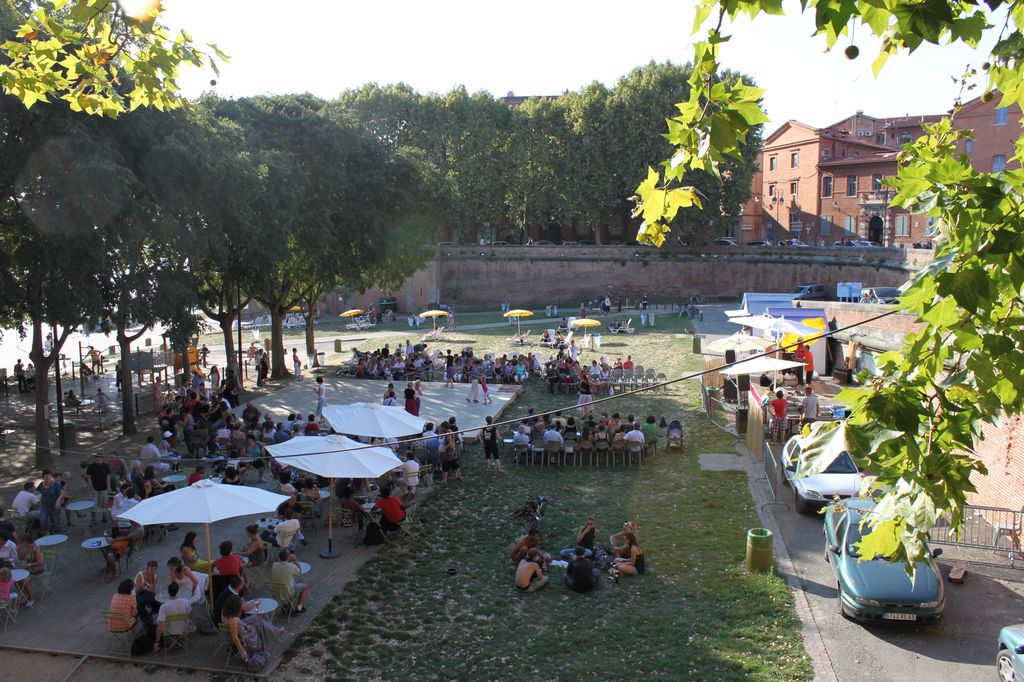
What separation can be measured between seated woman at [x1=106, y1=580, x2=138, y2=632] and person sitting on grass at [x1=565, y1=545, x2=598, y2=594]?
580 cm

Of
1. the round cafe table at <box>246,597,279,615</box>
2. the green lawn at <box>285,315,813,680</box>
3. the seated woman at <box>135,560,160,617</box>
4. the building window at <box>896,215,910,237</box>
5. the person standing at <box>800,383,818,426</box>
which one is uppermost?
the building window at <box>896,215,910,237</box>

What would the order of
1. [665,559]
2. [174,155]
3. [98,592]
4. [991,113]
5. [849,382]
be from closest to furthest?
[98,592]
[665,559]
[174,155]
[849,382]
[991,113]

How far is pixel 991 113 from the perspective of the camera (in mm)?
46719

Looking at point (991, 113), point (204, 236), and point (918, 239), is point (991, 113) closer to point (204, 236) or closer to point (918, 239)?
point (918, 239)

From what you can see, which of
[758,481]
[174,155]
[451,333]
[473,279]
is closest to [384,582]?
[758,481]

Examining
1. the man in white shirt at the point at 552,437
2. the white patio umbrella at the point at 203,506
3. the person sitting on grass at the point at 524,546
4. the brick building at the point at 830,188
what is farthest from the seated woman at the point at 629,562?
the brick building at the point at 830,188

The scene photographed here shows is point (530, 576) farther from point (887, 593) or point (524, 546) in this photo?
point (887, 593)

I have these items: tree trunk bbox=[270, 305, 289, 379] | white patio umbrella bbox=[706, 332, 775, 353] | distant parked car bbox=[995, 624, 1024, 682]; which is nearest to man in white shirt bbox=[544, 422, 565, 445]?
white patio umbrella bbox=[706, 332, 775, 353]

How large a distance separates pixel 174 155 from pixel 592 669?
15845 mm

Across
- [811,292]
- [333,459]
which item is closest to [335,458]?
[333,459]

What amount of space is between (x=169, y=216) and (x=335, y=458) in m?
9.64

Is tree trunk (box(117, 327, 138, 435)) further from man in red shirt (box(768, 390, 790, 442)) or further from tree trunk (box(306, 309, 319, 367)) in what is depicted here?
man in red shirt (box(768, 390, 790, 442))

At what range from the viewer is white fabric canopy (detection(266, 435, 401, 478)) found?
12984mm

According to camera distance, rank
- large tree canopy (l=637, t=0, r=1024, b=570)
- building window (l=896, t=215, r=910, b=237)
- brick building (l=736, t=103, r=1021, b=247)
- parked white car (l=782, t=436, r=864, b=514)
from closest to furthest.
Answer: large tree canopy (l=637, t=0, r=1024, b=570) → parked white car (l=782, t=436, r=864, b=514) → building window (l=896, t=215, r=910, b=237) → brick building (l=736, t=103, r=1021, b=247)
